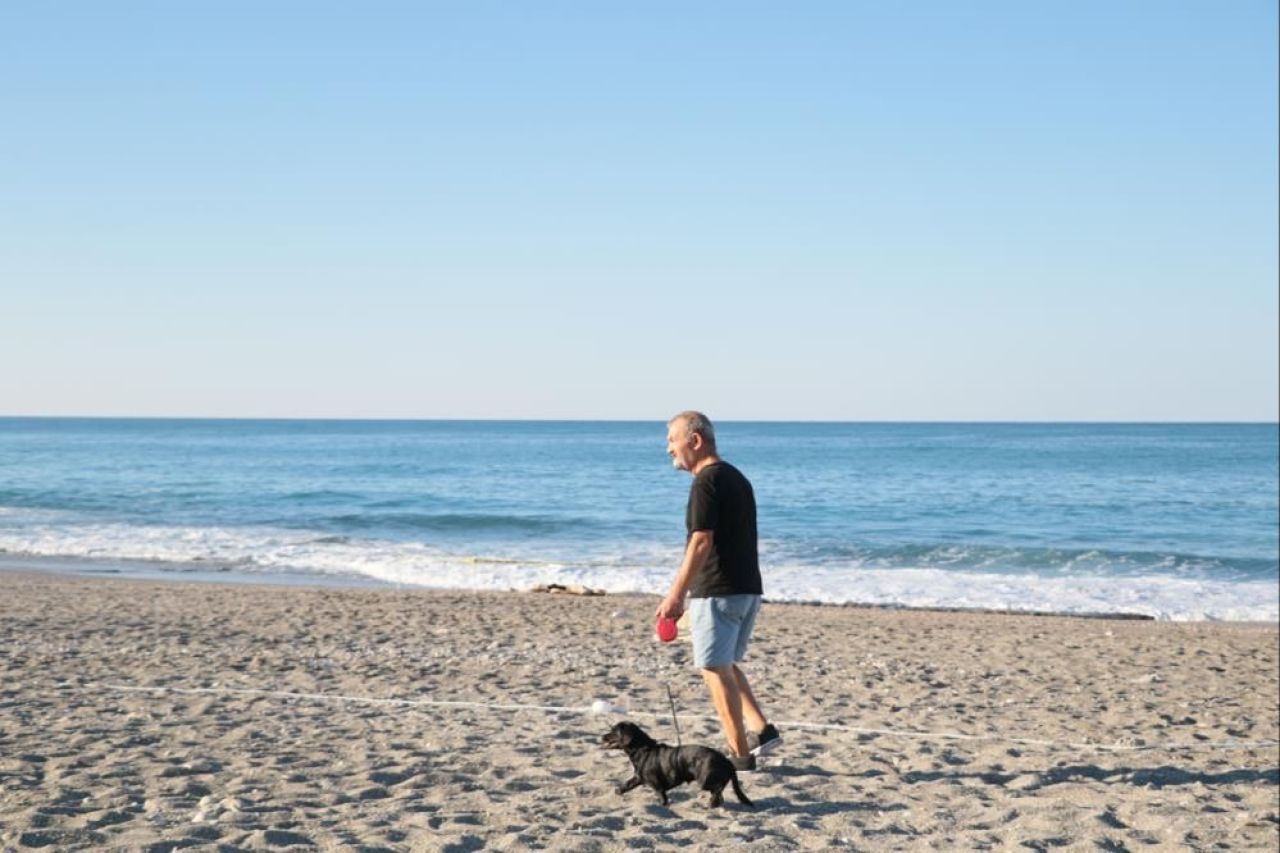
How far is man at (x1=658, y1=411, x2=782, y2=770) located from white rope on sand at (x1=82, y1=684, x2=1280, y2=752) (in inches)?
82.3

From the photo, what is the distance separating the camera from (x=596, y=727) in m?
7.38

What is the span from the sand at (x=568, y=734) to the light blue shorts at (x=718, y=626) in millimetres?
660

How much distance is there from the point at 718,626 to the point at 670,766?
63cm

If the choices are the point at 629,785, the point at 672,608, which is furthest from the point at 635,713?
the point at 672,608

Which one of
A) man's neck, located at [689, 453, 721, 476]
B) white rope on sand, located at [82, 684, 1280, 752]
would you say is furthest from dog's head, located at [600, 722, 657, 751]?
white rope on sand, located at [82, 684, 1280, 752]

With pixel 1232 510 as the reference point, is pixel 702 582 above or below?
above

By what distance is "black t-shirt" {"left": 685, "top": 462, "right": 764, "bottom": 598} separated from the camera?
545 cm

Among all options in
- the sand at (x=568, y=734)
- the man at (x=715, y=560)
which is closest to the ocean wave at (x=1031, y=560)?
the sand at (x=568, y=734)

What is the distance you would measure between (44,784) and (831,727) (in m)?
4.22

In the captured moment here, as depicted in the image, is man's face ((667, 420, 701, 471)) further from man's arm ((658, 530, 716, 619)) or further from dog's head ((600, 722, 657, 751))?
dog's head ((600, 722, 657, 751))

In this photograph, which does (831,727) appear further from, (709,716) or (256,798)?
(256,798)

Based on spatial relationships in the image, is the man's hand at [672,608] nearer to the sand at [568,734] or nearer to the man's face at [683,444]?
the man's face at [683,444]

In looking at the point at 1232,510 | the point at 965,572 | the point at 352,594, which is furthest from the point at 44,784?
the point at 1232,510

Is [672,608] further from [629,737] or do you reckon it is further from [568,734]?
[568,734]
